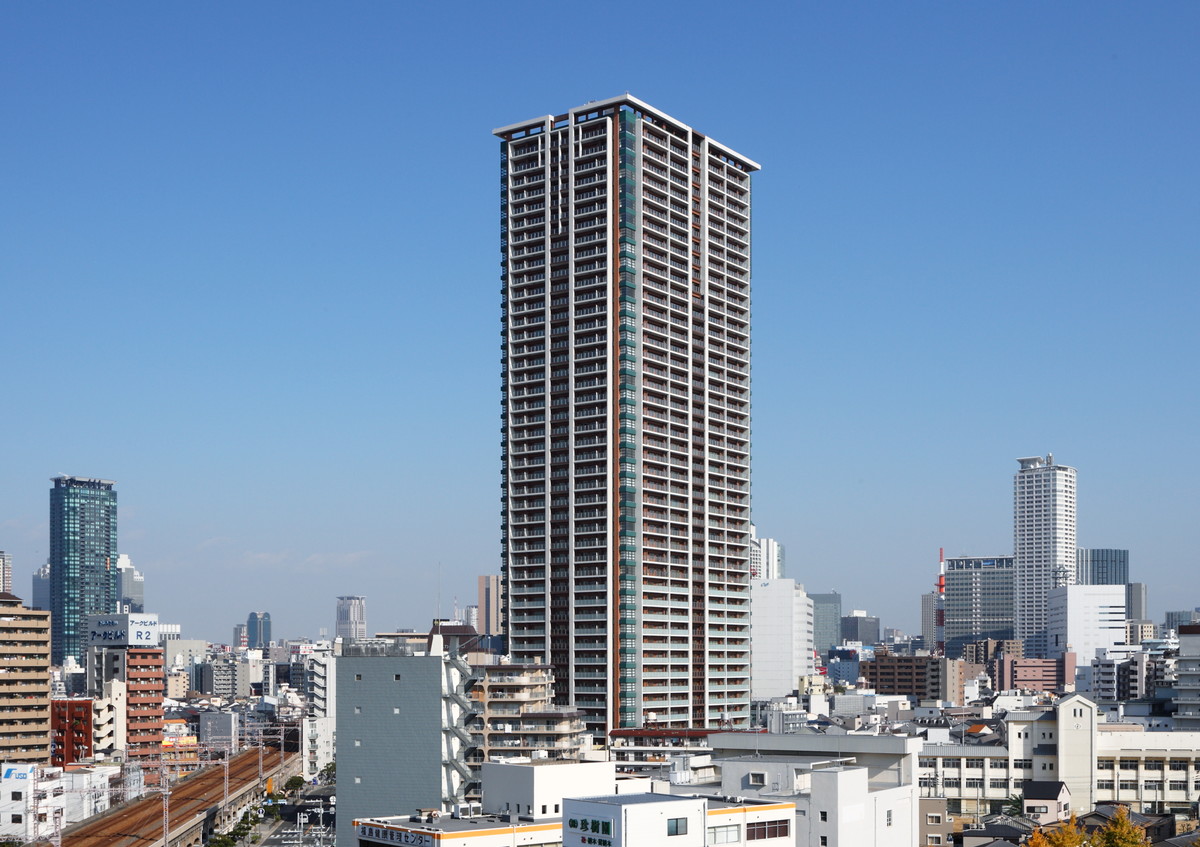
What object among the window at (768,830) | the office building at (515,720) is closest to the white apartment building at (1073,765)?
the office building at (515,720)

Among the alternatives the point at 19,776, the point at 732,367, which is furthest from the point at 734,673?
the point at 19,776

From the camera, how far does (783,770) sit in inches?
2827

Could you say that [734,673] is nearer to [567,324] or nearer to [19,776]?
[567,324]

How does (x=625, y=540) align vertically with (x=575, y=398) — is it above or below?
below

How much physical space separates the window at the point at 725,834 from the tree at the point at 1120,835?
2622 centimetres

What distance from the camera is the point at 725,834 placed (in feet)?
208

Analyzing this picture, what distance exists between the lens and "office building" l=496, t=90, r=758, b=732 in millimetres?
131125

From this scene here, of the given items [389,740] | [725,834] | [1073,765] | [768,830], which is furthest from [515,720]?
[725,834]

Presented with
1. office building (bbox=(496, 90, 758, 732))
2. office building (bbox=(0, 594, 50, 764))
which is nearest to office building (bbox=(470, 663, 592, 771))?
office building (bbox=(496, 90, 758, 732))

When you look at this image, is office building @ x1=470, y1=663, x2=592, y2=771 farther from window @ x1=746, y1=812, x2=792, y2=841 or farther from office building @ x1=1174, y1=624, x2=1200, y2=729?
office building @ x1=1174, y1=624, x2=1200, y2=729

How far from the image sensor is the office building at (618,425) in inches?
5162

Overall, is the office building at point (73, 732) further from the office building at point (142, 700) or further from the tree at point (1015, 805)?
the tree at point (1015, 805)

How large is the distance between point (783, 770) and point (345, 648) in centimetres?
3579

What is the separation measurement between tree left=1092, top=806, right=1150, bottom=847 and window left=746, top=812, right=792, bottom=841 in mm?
21258
